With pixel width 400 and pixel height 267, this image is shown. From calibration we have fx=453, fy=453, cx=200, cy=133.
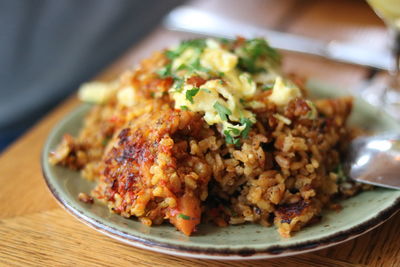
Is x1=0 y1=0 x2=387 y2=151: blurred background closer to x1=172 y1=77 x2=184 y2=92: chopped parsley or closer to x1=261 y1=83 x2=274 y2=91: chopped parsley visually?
x1=261 y1=83 x2=274 y2=91: chopped parsley

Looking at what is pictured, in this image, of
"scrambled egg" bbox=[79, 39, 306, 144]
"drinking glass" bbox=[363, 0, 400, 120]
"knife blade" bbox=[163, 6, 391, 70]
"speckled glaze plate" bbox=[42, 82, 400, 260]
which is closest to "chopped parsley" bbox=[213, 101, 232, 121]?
"scrambled egg" bbox=[79, 39, 306, 144]

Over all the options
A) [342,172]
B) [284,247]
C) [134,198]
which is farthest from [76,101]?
[284,247]

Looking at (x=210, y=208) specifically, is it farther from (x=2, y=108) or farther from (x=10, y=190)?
(x=2, y=108)

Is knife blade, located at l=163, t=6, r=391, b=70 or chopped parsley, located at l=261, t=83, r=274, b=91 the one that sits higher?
knife blade, located at l=163, t=6, r=391, b=70

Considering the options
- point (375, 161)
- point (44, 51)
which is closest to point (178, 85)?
point (375, 161)

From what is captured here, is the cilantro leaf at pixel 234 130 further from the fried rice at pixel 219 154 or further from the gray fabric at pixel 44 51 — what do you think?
the gray fabric at pixel 44 51

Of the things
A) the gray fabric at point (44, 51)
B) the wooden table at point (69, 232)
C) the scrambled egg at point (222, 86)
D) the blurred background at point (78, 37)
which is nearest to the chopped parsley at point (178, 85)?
the scrambled egg at point (222, 86)

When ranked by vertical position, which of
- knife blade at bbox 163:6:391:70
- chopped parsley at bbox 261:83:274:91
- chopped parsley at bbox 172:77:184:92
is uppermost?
knife blade at bbox 163:6:391:70
